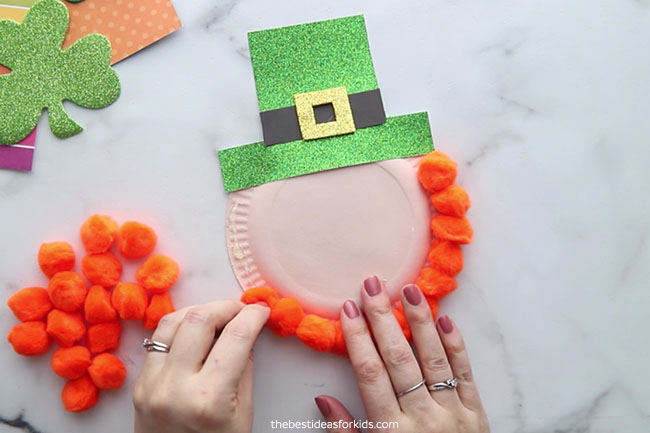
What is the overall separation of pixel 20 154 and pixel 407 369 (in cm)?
79

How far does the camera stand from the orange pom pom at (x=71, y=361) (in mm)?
846

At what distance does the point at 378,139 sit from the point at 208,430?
56 cm

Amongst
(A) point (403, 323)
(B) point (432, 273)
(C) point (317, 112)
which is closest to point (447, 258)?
(B) point (432, 273)

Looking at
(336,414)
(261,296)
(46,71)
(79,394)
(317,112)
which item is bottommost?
(336,414)

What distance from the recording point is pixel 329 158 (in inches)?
35.7

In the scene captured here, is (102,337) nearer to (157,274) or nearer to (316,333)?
(157,274)

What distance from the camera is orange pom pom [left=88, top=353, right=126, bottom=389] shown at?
2.79 feet

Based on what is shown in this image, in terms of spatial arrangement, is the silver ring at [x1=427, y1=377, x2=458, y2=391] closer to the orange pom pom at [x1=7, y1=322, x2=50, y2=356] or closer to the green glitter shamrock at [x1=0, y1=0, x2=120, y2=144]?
the orange pom pom at [x1=7, y1=322, x2=50, y2=356]

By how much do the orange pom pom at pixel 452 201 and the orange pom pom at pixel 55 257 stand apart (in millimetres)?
652

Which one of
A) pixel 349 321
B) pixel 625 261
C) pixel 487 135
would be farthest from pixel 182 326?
pixel 625 261

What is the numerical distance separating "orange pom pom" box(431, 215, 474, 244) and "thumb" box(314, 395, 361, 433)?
0.35m

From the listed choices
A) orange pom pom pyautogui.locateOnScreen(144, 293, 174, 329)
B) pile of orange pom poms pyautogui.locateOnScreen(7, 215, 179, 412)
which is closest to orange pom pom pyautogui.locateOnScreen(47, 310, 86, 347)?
pile of orange pom poms pyautogui.locateOnScreen(7, 215, 179, 412)

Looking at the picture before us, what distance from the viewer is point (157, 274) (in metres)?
0.87

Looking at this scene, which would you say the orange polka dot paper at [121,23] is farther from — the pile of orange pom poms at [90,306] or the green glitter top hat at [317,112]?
the pile of orange pom poms at [90,306]
